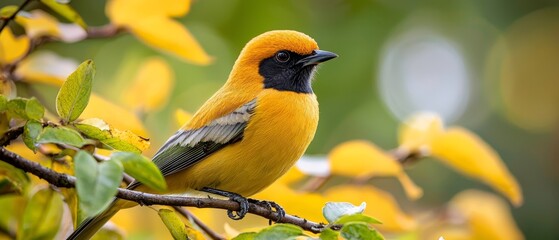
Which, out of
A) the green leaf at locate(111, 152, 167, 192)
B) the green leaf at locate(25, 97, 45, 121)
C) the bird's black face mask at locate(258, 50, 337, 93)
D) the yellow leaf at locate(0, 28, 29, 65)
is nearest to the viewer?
the green leaf at locate(111, 152, 167, 192)

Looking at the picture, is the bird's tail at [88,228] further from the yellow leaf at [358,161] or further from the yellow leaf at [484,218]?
the yellow leaf at [484,218]

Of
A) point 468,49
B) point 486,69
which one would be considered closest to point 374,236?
point 468,49

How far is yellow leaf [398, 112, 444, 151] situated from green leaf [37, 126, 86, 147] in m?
1.74

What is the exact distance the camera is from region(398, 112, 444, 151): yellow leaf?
3.20 m

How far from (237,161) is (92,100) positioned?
0.61m

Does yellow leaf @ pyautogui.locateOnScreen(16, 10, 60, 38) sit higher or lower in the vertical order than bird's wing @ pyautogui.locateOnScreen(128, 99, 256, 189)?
higher

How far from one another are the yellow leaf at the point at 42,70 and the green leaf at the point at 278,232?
4.73 feet

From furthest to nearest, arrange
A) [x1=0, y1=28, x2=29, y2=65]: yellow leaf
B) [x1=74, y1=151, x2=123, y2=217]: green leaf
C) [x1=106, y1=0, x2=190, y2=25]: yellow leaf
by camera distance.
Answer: [x1=106, y1=0, x2=190, y2=25]: yellow leaf, [x1=0, y1=28, x2=29, y2=65]: yellow leaf, [x1=74, y1=151, x2=123, y2=217]: green leaf

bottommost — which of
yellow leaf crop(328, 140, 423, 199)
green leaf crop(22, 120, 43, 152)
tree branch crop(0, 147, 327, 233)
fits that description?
tree branch crop(0, 147, 327, 233)

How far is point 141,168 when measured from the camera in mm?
1687

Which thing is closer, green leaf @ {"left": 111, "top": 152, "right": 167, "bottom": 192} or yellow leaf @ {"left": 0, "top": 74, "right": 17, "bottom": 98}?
green leaf @ {"left": 111, "top": 152, "right": 167, "bottom": 192}

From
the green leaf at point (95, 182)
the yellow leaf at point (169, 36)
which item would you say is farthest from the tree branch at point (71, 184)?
the yellow leaf at point (169, 36)

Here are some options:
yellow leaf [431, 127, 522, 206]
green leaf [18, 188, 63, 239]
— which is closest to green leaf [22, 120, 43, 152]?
green leaf [18, 188, 63, 239]

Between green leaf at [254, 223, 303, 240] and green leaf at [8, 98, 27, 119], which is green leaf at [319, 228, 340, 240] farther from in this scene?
green leaf at [8, 98, 27, 119]
